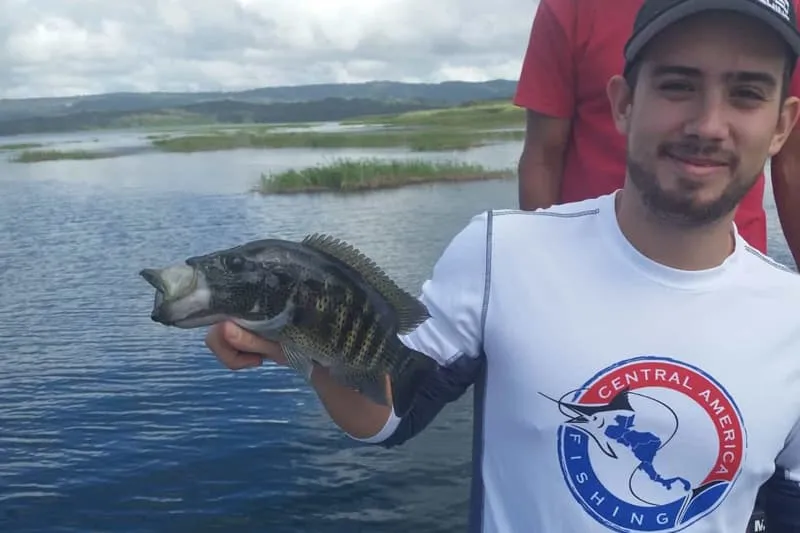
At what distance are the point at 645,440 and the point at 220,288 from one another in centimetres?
127

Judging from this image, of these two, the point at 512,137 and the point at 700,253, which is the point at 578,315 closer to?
the point at 700,253

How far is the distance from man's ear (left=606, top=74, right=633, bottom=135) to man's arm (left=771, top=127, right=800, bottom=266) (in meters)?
1.21

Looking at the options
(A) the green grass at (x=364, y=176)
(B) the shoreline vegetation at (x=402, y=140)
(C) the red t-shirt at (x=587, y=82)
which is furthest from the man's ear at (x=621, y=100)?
(B) the shoreline vegetation at (x=402, y=140)

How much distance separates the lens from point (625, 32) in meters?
3.29

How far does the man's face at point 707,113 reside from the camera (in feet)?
7.79

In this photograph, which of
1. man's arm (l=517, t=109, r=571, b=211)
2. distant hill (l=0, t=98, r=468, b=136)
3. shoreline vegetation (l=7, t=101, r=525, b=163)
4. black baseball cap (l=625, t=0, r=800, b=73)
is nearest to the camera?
black baseball cap (l=625, t=0, r=800, b=73)

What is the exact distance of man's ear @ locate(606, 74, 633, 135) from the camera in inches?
102

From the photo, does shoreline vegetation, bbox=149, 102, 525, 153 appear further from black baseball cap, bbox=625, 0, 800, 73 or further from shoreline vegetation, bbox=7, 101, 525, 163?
black baseball cap, bbox=625, 0, 800, 73

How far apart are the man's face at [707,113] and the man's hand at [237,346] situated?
1.16 meters

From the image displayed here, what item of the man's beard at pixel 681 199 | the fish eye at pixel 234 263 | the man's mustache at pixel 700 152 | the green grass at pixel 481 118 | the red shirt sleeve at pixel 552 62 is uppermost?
the red shirt sleeve at pixel 552 62

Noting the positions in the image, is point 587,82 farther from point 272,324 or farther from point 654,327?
point 272,324

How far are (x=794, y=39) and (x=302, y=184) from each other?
3271 cm

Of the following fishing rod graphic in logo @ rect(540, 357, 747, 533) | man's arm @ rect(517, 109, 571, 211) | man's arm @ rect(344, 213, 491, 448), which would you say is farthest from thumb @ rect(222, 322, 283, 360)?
man's arm @ rect(517, 109, 571, 211)

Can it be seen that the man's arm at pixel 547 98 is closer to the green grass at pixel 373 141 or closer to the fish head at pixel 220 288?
the fish head at pixel 220 288
